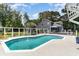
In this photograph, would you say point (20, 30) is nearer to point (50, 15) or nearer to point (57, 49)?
point (50, 15)

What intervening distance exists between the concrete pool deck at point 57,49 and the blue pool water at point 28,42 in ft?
0.62

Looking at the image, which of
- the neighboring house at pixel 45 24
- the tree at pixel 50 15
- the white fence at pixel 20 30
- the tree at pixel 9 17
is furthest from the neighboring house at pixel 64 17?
the tree at pixel 9 17

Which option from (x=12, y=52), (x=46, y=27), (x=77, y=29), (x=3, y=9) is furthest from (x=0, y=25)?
(x=77, y=29)

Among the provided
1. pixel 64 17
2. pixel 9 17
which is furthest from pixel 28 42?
pixel 64 17

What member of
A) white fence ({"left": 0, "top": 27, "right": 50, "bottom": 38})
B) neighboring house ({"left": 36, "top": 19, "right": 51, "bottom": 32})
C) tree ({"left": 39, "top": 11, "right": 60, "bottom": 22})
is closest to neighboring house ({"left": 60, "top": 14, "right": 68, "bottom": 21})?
tree ({"left": 39, "top": 11, "right": 60, "bottom": 22})

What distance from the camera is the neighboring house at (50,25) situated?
5295mm

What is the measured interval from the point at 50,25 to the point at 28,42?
39.8 inches

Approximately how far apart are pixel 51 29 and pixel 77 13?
3.54 ft

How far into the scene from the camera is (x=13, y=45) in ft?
16.8

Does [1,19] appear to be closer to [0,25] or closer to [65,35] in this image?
[0,25]

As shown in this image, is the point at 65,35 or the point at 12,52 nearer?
the point at 12,52

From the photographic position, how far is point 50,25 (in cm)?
538

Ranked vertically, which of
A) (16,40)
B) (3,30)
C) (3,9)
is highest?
(3,9)

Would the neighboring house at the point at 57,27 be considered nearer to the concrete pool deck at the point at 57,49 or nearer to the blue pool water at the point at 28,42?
the blue pool water at the point at 28,42
